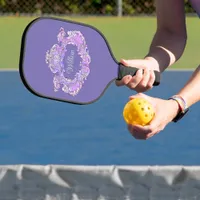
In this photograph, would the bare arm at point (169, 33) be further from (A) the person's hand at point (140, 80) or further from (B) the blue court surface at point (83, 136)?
(B) the blue court surface at point (83, 136)

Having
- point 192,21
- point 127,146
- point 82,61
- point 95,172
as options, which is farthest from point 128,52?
point 82,61

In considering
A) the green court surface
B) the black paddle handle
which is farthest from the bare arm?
the green court surface

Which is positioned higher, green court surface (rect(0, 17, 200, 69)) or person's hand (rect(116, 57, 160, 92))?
person's hand (rect(116, 57, 160, 92))

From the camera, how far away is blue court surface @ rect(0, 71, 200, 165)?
4.66 m

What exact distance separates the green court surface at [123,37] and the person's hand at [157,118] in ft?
17.5

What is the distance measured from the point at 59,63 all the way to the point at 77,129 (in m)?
3.35

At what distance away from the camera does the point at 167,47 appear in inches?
84.8

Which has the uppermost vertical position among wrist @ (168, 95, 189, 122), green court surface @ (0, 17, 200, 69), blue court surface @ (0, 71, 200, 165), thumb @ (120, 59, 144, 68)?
thumb @ (120, 59, 144, 68)

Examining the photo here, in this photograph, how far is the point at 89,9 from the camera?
36.4ft

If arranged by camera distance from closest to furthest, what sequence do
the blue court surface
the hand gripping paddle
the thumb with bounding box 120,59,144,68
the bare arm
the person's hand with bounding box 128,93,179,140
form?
the person's hand with bounding box 128,93,179,140 < the hand gripping paddle < the thumb with bounding box 120,59,144,68 < the bare arm < the blue court surface

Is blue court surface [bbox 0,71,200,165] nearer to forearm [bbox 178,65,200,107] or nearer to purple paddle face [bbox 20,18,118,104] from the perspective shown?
purple paddle face [bbox 20,18,118,104]

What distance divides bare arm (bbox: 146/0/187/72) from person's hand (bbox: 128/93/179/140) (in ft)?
0.85

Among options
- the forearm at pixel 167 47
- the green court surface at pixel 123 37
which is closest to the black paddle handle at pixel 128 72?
the forearm at pixel 167 47

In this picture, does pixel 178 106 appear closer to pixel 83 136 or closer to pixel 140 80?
pixel 140 80
